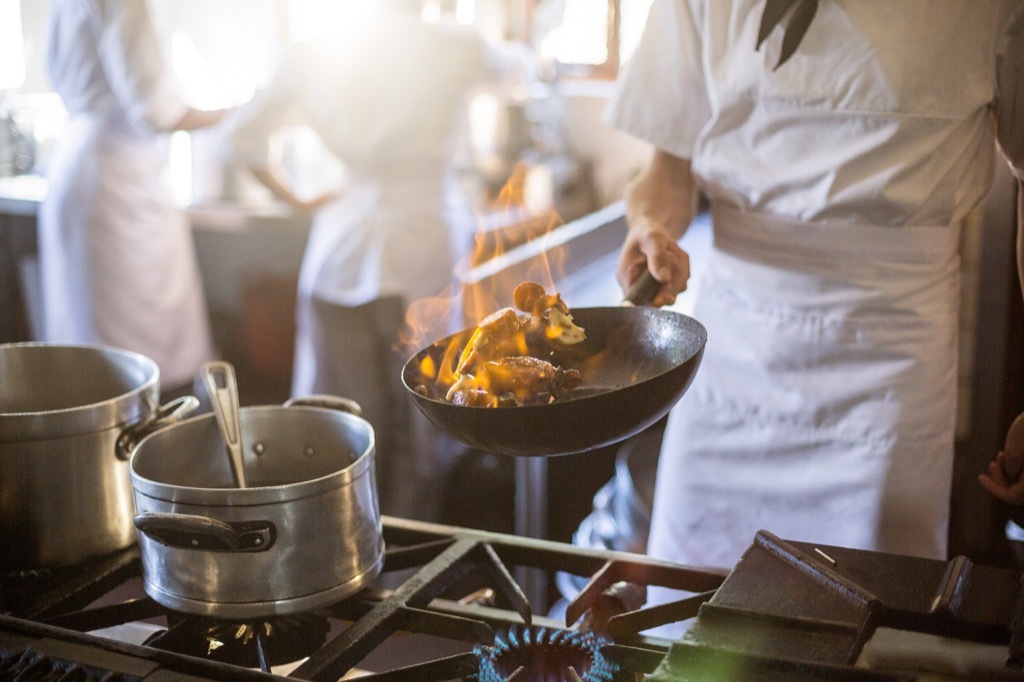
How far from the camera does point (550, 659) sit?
0.86m

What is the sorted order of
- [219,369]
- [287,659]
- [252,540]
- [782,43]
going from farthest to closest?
[782,43]
[219,369]
[287,659]
[252,540]

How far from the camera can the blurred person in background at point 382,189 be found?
8.92 feet

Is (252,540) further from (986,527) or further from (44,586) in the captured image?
(986,527)

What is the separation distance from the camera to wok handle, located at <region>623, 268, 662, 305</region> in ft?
3.67

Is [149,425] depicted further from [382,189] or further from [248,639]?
[382,189]

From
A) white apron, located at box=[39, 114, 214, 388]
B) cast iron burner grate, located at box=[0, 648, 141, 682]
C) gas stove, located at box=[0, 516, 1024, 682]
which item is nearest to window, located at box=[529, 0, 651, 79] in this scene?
white apron, located at box=[39, 114, 214, 388]

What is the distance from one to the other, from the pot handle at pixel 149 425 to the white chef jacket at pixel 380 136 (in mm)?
1799

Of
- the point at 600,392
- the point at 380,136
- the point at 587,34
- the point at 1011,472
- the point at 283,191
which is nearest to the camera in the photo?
the point at 600,392

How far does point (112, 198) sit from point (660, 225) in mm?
2587

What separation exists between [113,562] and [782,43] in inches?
40.8

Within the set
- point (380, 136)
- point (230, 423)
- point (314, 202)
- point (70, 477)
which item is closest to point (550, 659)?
point (230, 423)

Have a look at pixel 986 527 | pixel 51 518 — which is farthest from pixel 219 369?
pixel 986 527

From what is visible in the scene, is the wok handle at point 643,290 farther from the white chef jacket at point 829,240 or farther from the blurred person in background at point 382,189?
the blurred person in background at point 382,189

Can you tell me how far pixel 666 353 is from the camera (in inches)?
40.7
